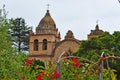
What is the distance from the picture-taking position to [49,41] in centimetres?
4859

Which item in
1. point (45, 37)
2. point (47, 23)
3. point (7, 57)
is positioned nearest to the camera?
point (7, 57)

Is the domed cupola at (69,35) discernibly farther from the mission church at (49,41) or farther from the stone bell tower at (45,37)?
the stone bell tower at (45,37)

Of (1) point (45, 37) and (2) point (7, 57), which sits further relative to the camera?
(1) point (45, 37)

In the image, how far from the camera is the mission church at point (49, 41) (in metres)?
48.1

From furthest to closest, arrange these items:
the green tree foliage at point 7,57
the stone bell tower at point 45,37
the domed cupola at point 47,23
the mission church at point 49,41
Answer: the stone bell tower at point 45,37, the mission church at point 49,41, the domed cupola at point 47,23, the green tree foliage at point 7,57

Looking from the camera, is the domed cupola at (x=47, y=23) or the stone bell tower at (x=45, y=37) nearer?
the domed cupola at (x=47, y=23)

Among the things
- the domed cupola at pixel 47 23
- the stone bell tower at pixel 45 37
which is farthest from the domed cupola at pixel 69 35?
the domed cupola at pixel 47 23

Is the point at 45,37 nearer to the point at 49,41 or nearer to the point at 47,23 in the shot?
the point at 49,41

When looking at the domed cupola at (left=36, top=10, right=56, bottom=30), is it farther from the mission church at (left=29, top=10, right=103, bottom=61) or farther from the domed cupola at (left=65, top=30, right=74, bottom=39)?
the domed cupola at (left=65, top=30, right=74, bottom=39)

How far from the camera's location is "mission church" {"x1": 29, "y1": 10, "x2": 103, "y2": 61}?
1892 inches

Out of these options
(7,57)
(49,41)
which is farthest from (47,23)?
(7,57)

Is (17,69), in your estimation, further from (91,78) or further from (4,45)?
(91,78)

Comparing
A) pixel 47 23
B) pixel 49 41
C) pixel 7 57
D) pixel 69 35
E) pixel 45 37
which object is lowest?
pixel 7 57

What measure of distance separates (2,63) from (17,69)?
12.3 inches
